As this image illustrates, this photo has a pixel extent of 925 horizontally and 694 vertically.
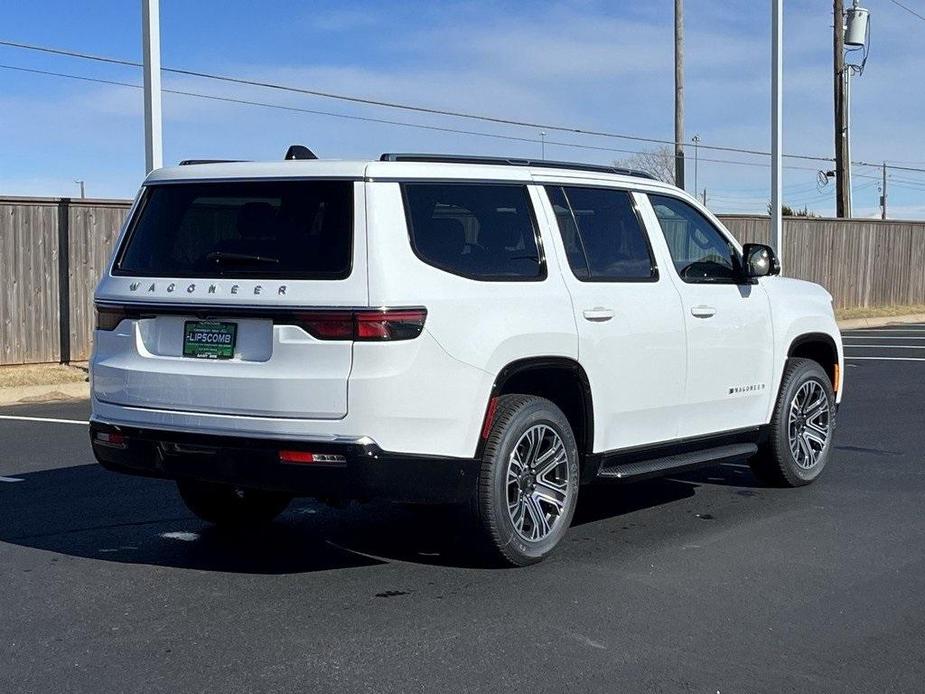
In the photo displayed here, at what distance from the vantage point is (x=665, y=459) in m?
7.03

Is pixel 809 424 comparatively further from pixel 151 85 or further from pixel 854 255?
pixel 854 255

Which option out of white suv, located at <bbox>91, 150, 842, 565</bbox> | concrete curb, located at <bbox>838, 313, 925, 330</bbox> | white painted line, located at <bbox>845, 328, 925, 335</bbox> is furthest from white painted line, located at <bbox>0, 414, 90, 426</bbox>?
concrete curb, located at <bbox>838, 313, 925, 330</bbox>

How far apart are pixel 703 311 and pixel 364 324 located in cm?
260

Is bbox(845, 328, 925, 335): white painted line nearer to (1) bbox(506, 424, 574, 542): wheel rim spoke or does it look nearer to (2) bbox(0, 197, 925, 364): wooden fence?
(2) bbox(0, 197, 925, 364): wooden fence

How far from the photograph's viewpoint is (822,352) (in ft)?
28.3

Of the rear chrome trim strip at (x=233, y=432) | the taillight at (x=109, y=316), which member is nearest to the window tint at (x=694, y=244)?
the rear chrome trim strip at (x=233, y=432)

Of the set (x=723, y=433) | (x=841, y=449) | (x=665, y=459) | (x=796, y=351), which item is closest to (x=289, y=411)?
(x=665, y=459)

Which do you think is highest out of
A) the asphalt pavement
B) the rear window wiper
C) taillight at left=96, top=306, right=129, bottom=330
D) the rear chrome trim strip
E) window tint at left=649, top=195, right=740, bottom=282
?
window tint at left=649, top=195, right=740, bottom=282

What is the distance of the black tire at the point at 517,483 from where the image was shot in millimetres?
5824

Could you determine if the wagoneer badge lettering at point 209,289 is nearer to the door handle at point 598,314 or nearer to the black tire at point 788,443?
the door handle at point 598,314

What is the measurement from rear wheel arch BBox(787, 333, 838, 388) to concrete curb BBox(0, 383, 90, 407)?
8811mm

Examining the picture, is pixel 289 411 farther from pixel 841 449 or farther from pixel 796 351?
pixel 841 449

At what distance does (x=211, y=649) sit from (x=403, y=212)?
6.98 ft

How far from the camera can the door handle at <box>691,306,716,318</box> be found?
713 centimetres
